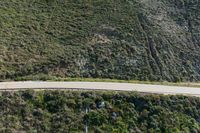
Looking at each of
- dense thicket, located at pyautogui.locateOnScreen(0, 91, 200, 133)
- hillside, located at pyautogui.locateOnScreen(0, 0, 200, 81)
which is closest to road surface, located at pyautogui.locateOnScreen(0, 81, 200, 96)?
dense thicket, located at pyautogui.locateOnScreen(0, 91, 200, 133)

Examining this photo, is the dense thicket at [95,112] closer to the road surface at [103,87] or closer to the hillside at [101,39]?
the road surface at [103,87]

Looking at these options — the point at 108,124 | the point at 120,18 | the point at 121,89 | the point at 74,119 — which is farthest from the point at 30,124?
the point at 120,18

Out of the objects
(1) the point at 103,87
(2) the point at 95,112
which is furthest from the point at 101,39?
(2) the point at 95,112

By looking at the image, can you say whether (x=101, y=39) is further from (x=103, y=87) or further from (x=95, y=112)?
(x=95, y=112)

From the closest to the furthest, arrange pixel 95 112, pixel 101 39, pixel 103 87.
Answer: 1. pixel 95 112
2. pixel 103 87
3. pixel 101 39

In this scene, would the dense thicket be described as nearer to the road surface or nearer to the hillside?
the road surface

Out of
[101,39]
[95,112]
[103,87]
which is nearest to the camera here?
[95,112]
